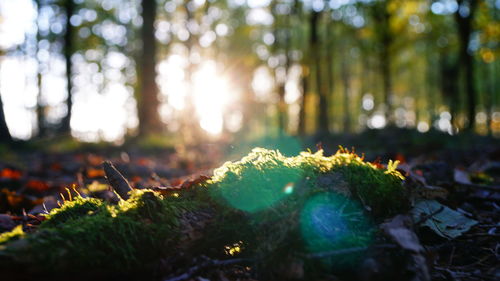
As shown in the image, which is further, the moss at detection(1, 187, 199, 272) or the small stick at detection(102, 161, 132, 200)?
the small stick at detection(102, 161, 132, 200)

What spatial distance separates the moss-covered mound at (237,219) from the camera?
1457mm

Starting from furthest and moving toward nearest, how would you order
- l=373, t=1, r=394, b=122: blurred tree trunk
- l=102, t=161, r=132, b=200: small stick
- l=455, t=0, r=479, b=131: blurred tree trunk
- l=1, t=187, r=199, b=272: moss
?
l=373, t=1, r=394, b=122: blurred tree trunk
l=455, t=0, r=479, b=131: blurred tree trunk
l=102, t=161, r=132, b=200: small stick
l=1, t=187, r=199, b=272: moss

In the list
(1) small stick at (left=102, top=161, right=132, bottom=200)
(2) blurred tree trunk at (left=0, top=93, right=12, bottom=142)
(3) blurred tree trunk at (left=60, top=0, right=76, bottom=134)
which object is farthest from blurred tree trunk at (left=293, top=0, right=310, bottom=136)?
(1) small stick at (left=102, top=161, right=132, bottom=200)

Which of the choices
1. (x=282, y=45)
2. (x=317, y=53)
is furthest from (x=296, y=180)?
(x=282, y=45)

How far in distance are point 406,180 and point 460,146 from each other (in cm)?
656

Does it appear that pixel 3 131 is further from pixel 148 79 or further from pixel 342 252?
pixel 342 252

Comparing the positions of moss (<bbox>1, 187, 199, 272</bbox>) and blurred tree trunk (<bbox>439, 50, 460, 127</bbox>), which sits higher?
blurred tree trunk (<bbox>439, 50, 460, 127</bbox>)

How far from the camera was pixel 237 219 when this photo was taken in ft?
5.96

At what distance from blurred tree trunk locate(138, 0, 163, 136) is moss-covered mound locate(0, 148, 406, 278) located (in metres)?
12.4

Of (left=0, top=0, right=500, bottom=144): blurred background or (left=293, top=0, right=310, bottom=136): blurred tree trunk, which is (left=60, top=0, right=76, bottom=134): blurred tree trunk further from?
(left=293, top=0, right=310, bottom=136): blurred tree trunk

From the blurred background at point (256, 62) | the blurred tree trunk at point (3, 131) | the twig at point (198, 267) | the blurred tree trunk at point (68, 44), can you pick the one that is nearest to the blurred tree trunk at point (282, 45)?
the blurred background at point (256, 62)

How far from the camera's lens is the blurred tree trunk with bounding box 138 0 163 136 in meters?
13.8

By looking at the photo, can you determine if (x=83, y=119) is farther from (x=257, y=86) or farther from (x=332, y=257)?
(x=332, y=257)

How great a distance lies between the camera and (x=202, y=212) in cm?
184
